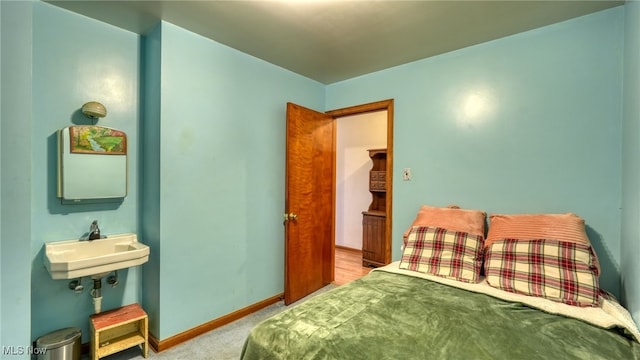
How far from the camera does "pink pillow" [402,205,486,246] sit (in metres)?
2.18

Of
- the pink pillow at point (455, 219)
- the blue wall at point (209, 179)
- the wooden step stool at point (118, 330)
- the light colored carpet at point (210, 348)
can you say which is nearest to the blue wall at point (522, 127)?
the pink pillow at point (455, 219)

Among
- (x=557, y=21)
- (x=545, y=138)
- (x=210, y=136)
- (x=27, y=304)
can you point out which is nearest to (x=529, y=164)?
(x=545, y=138)

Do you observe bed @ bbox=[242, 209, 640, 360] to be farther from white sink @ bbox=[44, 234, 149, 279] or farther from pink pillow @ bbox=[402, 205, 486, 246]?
white sink @ bbox=[44, 234, 149, 279]

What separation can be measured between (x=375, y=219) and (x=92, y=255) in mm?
3311

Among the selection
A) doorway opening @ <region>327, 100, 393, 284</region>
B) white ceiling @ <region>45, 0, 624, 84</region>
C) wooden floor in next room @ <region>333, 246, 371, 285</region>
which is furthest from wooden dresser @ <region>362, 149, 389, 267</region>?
white ceiling @ <region>45, 0, 624, 84</region>

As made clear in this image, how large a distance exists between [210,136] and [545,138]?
2.74 m

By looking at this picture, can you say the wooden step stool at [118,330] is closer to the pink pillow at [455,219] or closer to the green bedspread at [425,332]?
the green bedspread at [425,332]

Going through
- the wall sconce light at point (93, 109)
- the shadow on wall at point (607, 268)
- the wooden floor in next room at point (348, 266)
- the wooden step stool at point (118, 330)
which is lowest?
the wooden floor in next room at point (348, 266)

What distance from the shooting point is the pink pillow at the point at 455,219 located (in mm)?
2184

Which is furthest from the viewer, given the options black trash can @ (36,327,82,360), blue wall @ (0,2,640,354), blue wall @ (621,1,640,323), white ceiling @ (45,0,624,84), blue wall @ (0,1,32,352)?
white ceiling @ (45,0,624,84)

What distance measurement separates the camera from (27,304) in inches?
57.4

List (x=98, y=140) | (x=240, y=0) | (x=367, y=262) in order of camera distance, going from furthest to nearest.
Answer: (x=367, y=262)
(x=98, y=140)
(x=240, y=0)

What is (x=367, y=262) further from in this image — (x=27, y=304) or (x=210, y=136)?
(x=27, y=304)

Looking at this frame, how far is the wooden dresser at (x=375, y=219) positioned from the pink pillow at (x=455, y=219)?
1.67 metres
